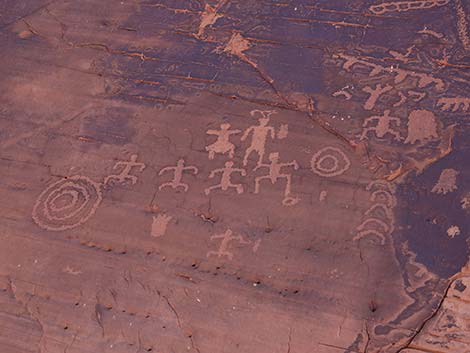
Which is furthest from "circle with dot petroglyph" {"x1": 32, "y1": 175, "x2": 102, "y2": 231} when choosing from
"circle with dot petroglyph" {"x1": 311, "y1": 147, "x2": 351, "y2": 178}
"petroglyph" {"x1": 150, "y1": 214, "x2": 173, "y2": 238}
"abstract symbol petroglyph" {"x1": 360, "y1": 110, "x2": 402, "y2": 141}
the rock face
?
"abstract symbol petroglyph" {"x1": 360, "y1": 110, "x2": 402, "y2": 141}

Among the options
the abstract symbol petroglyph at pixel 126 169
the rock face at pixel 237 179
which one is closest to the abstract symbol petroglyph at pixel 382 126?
the rock face at pixel 237 179

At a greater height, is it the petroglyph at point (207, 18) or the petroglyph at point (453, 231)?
the petroglyph at point (207, 18)

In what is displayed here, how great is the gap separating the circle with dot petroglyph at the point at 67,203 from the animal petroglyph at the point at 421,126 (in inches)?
76.0

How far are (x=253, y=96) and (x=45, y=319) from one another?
1.85 metres

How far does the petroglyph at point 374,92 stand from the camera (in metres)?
3.34

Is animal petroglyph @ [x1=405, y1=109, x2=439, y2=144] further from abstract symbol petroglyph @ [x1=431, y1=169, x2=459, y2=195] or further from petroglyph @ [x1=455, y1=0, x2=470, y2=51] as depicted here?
petroglyph @ [x1=455, y1=0, x2=470, y2=51]

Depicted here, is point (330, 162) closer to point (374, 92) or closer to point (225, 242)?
point (374, 92)

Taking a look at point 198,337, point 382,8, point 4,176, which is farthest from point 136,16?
point 198,337

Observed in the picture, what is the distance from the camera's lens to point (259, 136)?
329 centimetres

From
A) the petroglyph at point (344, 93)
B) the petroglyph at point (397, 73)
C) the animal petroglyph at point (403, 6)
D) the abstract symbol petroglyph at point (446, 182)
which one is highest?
the animal petroglyph at point (403, 6)

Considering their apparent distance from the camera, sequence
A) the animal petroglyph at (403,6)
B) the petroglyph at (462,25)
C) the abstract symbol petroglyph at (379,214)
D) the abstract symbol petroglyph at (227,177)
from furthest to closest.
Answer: the animal petroglyph at (403,6) → the petroglyph at (462,25) → the abstract symbol petroglyph at (227,177) → the abstract symbol petroglyph at (379,214)

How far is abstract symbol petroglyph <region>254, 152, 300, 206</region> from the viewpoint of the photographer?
3.03 m

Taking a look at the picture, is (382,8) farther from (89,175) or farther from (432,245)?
(89,175)

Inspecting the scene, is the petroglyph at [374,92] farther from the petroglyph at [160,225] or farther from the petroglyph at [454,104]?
the petroglyph at [160,225]
